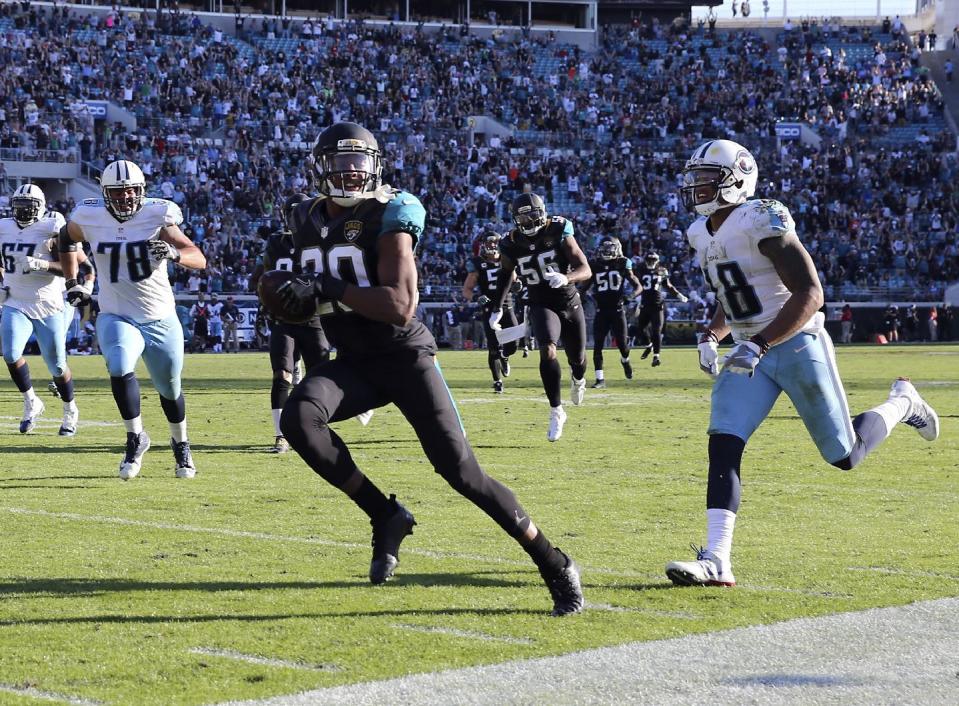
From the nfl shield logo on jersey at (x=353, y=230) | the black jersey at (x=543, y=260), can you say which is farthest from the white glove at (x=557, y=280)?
the nfl shield logo on jersey at (x=353, y=230)

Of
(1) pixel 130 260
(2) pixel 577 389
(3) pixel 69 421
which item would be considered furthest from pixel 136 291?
(2) pixel 577 389

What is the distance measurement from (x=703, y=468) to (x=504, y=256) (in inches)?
131

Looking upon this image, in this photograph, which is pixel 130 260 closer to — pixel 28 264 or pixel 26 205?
pixel 28 264

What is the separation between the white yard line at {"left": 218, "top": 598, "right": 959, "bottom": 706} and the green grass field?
16 cm

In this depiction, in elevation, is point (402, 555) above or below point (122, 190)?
below

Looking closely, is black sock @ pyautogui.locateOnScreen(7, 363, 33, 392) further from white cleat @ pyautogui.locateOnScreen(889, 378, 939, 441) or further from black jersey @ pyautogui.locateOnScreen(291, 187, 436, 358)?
white cleat @ pyautogui.locateOnScreen(889, 378, 939, 441)

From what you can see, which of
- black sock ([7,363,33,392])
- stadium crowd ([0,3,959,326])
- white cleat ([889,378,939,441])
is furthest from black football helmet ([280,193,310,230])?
stadium crowd ([0,3,959,326])

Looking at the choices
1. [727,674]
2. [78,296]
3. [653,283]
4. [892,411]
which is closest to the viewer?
[727,674]

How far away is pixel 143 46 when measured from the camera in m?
40.8

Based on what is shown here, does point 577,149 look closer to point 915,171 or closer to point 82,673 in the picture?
point 915,171

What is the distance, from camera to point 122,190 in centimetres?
838

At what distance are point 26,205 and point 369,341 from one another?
6.99 metres

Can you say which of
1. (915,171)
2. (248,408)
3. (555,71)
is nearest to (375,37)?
(555,71)

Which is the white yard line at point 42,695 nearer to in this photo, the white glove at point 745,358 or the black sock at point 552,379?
the white glove at point 745,358
